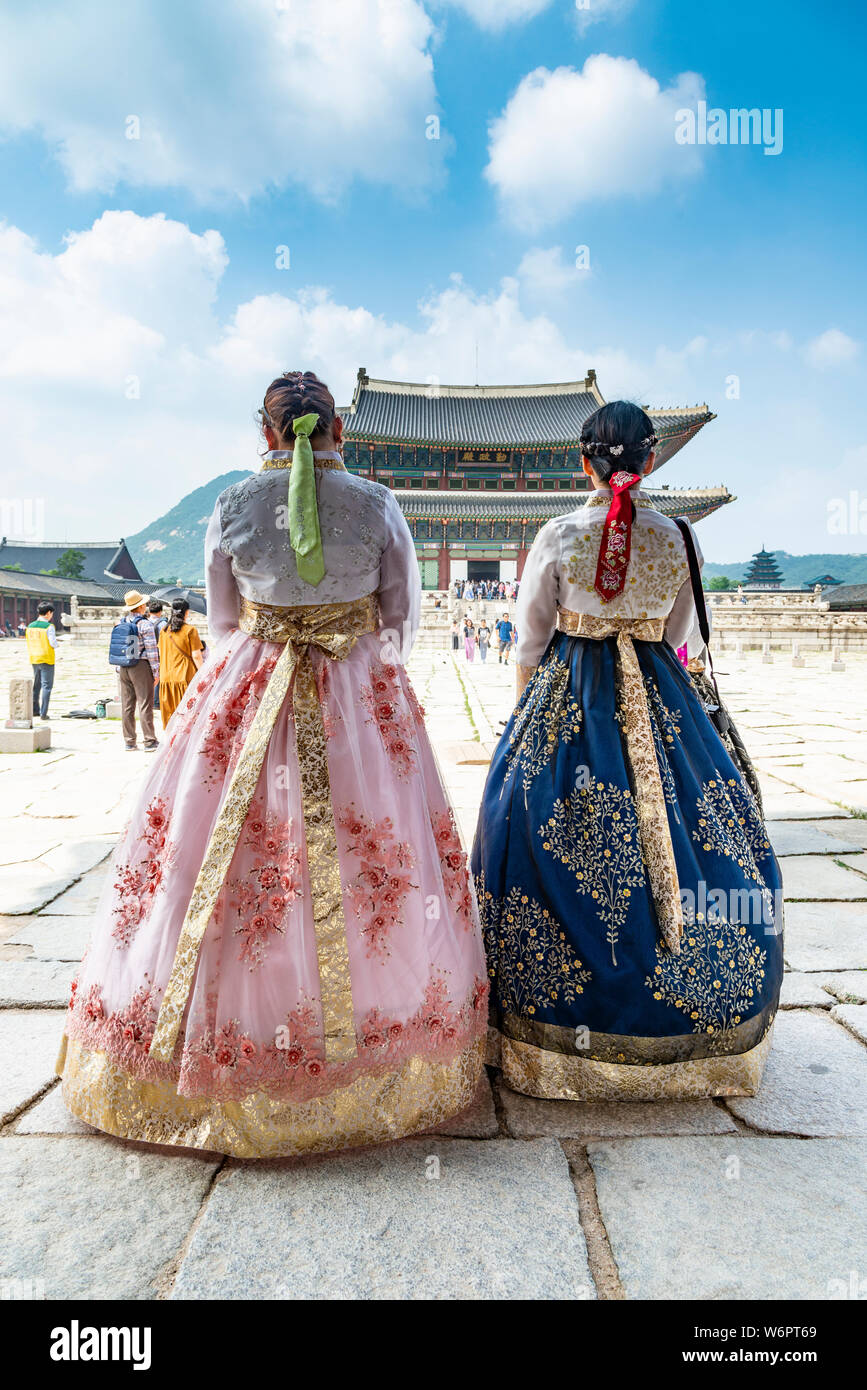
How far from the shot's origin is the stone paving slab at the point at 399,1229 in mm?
1309

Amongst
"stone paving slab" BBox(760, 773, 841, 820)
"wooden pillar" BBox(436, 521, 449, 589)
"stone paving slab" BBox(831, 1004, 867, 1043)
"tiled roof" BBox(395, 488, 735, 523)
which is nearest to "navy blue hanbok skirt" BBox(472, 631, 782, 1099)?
"stone paving slab" BBox(831, 1004, 867, 1043)

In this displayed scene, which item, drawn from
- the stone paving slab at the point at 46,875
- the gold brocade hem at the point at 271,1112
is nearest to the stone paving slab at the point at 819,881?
the gold brocade hem at the point at 271,1112

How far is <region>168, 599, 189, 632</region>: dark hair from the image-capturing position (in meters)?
6.68

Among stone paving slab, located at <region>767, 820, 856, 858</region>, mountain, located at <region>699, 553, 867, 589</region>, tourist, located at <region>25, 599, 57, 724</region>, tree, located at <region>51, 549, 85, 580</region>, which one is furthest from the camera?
mountain, located at <region>699, 553, 867, 589</region>

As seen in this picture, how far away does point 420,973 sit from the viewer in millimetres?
1706

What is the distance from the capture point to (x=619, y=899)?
1860 millimetres

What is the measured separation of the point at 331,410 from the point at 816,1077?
2086mm

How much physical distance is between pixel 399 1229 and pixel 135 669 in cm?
664

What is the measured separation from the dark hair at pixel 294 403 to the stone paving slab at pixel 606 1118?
5.58 feet

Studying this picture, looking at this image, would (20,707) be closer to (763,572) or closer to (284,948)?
(284,948)

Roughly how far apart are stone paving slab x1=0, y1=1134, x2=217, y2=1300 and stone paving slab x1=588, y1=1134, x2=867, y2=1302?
0.82 m

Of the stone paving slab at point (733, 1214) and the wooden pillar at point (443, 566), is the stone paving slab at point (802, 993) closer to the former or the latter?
the stone paving slab at point (733, 1214)

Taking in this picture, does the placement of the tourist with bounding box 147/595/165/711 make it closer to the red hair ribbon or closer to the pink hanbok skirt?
the pink hanbok skirt
